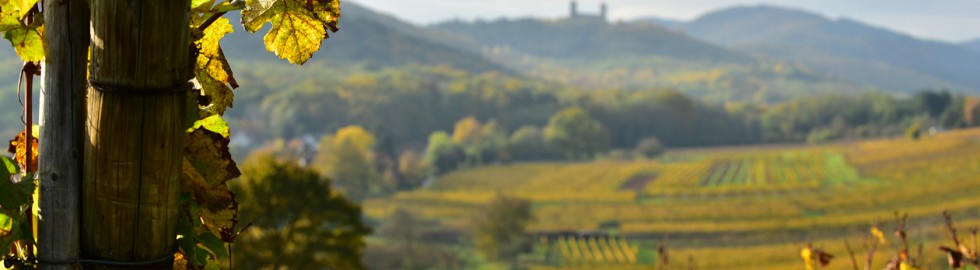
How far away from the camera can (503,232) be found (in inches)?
1656

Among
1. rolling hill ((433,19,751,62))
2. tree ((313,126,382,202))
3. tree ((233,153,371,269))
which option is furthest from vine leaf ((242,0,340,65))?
rolling hill ((433,19,751,62))

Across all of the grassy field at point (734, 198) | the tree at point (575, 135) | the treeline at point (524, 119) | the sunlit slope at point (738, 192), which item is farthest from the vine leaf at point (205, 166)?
the tree at point (575, 135)

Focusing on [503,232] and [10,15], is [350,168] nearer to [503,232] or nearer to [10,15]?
[503,232]

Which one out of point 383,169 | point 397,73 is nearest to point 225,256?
point 383,169

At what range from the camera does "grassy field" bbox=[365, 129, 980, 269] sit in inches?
1694

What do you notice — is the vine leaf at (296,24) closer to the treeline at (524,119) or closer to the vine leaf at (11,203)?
the vine leaf at (11,203)

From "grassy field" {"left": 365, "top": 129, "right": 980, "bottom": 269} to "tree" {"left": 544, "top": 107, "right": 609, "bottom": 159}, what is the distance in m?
4.90

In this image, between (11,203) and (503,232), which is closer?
(11,203)

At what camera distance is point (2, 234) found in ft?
2.74

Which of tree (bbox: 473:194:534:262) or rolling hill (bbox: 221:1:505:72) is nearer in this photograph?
tree (bbox: 473:194:534:262)

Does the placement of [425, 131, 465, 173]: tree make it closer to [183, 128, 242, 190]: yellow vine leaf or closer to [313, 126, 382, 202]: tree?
[313, 126, 382, 202]: tree

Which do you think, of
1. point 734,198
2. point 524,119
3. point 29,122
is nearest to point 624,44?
point 524,119

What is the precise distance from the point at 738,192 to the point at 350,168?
2518cm

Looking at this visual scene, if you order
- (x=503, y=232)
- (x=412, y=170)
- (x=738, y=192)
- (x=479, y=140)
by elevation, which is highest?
(x=479, y=140)
